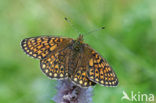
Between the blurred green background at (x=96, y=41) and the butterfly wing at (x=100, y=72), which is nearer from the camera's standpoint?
the butterfly wing at (x=100, y=72)

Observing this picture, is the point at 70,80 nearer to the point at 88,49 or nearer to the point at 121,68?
the point at 88,49

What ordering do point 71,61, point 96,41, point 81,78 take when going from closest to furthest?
point 81,78 → point 71,61 → point 96,41

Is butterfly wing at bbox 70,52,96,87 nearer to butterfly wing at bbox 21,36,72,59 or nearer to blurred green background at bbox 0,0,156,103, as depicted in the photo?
butterfly wing at bbox 21,36,72,59

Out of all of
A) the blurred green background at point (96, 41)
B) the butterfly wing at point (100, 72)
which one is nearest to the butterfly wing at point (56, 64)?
the butterfly wing at point (100, 72)

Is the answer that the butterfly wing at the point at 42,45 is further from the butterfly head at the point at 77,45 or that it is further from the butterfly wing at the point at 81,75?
the butterfly wing at the point at 81,75

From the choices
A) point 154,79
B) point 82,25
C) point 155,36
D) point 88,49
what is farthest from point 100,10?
point 88,49

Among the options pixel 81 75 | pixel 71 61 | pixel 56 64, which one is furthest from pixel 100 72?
pixel 56 64

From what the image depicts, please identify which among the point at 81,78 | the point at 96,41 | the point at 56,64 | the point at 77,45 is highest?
Answer: the point at 96,41

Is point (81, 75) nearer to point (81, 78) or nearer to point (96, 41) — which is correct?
point (81, 78)
